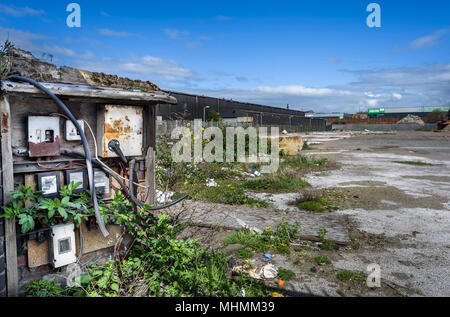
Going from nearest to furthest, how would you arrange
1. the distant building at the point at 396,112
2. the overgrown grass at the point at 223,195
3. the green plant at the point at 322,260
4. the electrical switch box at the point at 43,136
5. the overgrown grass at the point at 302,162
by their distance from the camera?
the electrical switch box at the point at 43,136 → the green plant at the point at 322,260 → the overgrown grass at the point at 223,195 → the overgrown grass at the point at 302,162 → the distant building at the point at 396,112

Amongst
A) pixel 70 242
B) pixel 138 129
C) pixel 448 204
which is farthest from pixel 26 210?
pixel 448 204

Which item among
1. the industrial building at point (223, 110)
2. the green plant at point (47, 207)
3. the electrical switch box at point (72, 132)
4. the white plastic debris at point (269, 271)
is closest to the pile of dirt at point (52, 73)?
the electrical switch box at point (72, 132)

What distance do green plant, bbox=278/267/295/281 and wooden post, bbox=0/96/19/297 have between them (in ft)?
6.84

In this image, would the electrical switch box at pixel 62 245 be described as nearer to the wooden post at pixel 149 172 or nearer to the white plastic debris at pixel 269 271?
the wooden post at pixel 149 172

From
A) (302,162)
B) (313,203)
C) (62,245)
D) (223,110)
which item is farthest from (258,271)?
(223,110)

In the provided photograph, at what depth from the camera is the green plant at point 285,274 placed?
2.72 m

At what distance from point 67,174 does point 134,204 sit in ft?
2.03

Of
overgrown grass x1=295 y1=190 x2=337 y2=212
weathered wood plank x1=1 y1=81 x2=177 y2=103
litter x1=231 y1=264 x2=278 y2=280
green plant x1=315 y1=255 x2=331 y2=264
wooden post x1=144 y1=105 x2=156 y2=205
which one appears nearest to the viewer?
weathered wood plank x1=1 y1=81 x2=177 y2=103

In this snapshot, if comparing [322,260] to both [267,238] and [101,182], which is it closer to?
[267,238]

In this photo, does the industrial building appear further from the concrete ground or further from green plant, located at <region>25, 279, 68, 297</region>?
green plant, located at <region>25, 279, 68, 297</region>

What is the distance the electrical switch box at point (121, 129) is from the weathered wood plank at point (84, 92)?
15 cm

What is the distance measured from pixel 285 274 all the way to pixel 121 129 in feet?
6.36

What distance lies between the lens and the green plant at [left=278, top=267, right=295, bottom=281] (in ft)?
8.94

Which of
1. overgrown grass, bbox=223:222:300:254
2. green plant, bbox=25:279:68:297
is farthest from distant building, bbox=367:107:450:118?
green plant, bbox=25:279:68:297
